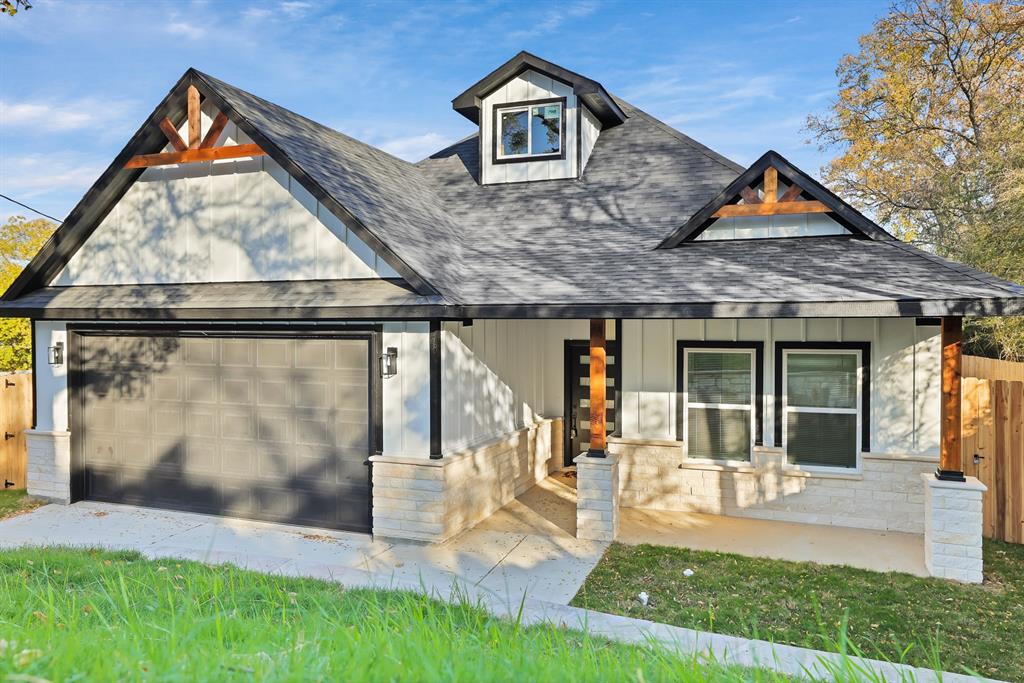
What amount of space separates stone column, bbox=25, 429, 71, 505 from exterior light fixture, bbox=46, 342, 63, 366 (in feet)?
3.35

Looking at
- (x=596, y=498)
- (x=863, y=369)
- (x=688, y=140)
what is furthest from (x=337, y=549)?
(x=688, y=140)

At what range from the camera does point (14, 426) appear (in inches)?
424

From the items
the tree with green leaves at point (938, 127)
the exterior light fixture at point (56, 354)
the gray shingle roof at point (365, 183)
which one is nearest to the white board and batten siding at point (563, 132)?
the gray shingle roof at point (365, 183)

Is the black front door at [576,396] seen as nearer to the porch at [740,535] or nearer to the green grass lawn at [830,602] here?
the porch at [740,535]

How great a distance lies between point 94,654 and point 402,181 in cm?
960

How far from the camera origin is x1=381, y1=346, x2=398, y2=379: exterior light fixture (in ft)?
26.2

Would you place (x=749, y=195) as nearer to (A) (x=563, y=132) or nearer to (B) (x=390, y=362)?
(A) (x=563, y=132)

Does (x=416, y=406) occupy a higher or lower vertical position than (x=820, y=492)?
higher

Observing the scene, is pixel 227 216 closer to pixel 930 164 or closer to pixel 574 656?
pixel 574 656

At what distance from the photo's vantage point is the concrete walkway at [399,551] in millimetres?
6000

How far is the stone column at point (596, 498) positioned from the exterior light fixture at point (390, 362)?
2.44 metres

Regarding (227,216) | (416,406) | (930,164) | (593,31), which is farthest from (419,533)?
(930,164)

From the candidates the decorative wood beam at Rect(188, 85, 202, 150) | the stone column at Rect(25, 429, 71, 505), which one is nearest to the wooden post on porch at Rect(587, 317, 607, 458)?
the decorative wood beam at Rect(188, 85, 202, 150)

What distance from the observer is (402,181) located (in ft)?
36.8
